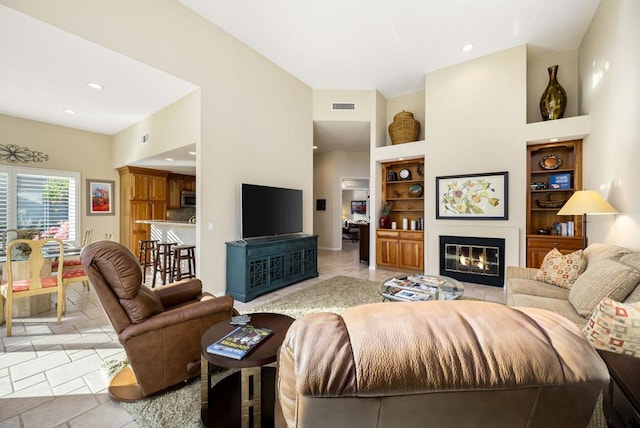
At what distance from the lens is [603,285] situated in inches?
74.5

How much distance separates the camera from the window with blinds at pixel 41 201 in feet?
16.0

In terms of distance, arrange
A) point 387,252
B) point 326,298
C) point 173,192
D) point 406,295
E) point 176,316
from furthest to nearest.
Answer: point 173,192
point 387,252
point 326,298
point 406,295
point 176,316

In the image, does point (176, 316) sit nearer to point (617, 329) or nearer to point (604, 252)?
point (617, 329)

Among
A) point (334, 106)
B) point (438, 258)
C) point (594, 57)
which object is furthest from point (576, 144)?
point (334, 106)

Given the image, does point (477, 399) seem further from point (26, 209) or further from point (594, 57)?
point (26, 209)

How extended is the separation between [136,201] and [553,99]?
8254mm

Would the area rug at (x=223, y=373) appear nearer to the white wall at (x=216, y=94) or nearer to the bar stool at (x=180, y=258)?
the white wall at (x=216, y=94)

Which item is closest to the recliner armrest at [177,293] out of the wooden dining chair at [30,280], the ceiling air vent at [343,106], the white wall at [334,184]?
the wooden dining chair at [30,280]

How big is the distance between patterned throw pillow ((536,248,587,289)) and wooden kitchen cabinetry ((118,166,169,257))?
7.29 metres

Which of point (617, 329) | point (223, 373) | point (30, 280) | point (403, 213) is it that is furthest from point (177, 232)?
point (617, 329)

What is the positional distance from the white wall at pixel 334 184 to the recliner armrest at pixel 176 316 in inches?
262

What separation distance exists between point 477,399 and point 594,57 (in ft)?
17.1

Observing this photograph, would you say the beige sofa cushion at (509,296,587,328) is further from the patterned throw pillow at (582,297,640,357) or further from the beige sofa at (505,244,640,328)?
the patterned throw pillow at (582,297,640,357)

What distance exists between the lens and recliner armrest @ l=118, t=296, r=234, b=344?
1.67 m
